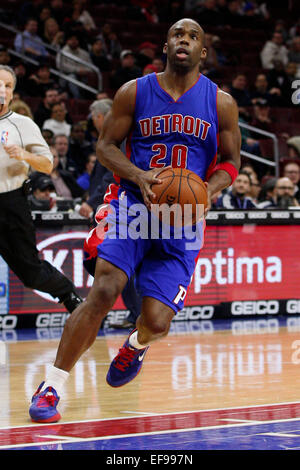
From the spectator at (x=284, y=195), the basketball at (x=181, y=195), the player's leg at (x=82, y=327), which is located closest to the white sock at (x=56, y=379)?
the player's leg at (x=82, y=327)

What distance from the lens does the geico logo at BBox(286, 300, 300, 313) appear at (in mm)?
10273

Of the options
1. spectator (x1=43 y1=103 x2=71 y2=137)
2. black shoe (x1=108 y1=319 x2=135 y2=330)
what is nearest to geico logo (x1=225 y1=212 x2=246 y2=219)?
black shoe (x1=108 y1=319 x2=135 y2=330)

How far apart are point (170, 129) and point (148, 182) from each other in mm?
484

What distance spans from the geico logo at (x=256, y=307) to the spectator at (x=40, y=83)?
5.45 m

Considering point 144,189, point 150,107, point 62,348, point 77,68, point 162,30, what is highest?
point 162,30

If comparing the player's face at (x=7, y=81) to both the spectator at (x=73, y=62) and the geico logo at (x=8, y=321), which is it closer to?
the geico logo at (x=8, y=321)

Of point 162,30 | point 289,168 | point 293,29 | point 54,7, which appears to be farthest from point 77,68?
point 293,29

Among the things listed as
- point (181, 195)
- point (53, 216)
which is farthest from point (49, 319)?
point (181, 195)

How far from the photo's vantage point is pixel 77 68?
15219 mm

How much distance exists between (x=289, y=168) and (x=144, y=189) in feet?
25.7

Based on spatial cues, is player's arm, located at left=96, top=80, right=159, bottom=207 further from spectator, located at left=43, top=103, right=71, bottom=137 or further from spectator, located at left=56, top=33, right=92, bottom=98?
spectator, located at left=56, top=33, right=92, bottom=98

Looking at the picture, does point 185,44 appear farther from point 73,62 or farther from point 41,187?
point 73,62

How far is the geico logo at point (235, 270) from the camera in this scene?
967cm
